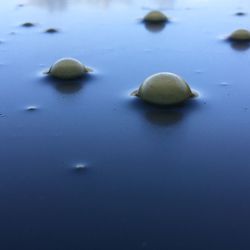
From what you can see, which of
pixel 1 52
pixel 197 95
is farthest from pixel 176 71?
pixel 1 52

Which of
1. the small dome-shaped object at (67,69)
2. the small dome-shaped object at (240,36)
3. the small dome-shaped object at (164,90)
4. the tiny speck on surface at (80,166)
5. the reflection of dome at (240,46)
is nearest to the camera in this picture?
the tiny speck on surface at (80,166)

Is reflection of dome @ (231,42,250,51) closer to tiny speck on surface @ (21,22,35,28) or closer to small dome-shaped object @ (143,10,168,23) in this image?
small dome-shaped object @ (143,10,168,23)

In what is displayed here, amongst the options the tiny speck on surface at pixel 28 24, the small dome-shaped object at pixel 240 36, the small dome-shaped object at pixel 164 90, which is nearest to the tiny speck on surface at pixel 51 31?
the tiny speck on surface at pixel 28 24

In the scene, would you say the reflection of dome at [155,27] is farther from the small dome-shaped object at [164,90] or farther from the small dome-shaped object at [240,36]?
the small dome-shaped object at [164,90]

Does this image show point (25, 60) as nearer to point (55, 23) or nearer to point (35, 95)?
point (35, 95)

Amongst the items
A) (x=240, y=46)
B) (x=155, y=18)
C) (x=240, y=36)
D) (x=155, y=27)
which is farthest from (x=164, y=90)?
(x=155, y=18)

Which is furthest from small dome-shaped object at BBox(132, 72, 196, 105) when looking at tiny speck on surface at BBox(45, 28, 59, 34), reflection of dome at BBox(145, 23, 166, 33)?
tiny speck on surface at BBox(45, 28, 59, 34)
